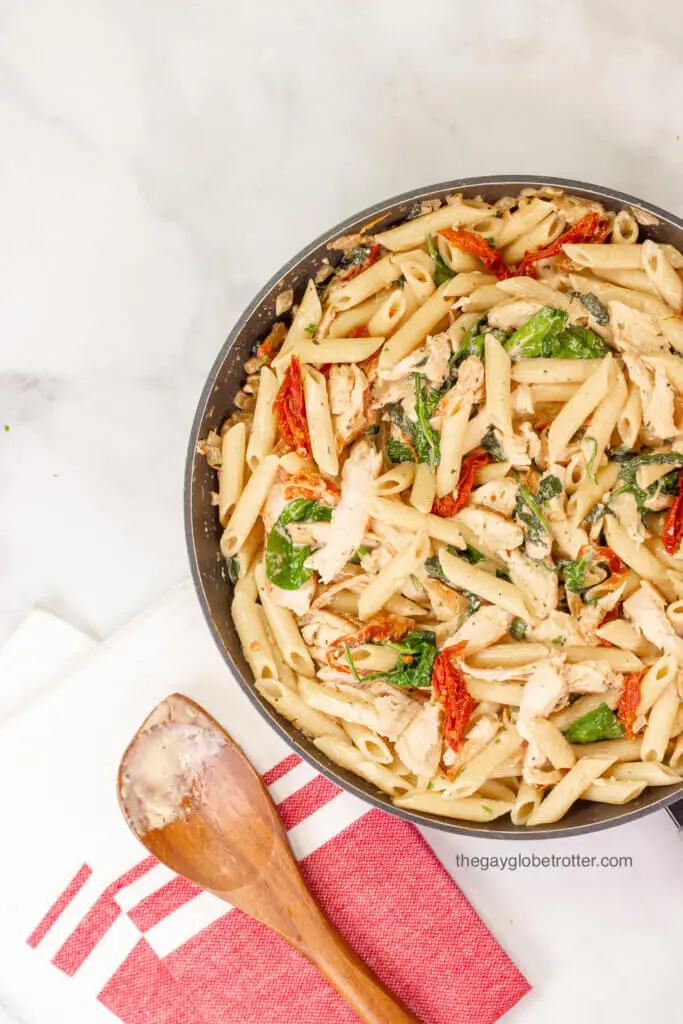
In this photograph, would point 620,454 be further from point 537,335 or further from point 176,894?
point 176,894

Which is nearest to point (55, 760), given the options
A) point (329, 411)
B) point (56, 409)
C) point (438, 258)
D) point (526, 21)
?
point (56, 409)

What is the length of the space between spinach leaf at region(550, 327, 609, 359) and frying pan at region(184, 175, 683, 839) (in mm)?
226

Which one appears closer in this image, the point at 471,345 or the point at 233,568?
the point at 471,345

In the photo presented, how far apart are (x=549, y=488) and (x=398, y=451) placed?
0.90ft

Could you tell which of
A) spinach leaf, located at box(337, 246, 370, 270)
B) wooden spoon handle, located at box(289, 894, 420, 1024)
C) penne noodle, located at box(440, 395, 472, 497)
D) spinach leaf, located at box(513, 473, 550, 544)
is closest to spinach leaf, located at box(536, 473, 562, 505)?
spinach leaf, located at box(513, 473, 550, 544)

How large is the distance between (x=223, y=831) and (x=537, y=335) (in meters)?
1.10

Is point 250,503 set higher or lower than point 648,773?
higher

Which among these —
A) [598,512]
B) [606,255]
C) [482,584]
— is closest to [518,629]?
[482,584]

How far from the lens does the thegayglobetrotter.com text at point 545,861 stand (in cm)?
175

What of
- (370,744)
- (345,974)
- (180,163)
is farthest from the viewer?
(180,163)

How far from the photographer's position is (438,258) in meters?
1.61

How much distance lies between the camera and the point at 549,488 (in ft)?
5.03

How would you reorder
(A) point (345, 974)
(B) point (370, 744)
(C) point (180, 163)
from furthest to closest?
(C) point (180, 163), (A) point (345, 974), (B) point (370, 744)

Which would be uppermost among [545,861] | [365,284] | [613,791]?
[365,284]
